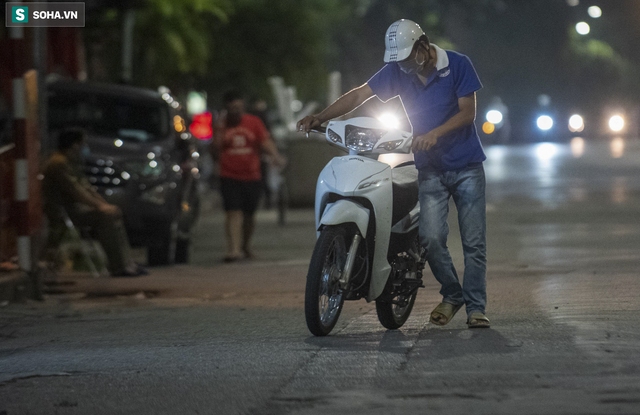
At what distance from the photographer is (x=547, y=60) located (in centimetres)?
8219

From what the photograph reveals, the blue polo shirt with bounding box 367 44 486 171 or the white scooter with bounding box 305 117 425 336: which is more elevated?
the blue polo shirt with bounding box 367 44 486 171

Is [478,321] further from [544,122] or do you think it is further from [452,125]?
[544,122]

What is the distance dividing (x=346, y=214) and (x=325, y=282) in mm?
391

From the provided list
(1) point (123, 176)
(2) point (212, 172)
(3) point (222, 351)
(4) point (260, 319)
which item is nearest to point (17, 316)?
(4) point (260, 319)

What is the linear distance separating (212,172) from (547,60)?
56.0 m

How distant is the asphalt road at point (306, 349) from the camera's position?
5.55 metres

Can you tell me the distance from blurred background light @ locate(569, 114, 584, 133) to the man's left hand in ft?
232

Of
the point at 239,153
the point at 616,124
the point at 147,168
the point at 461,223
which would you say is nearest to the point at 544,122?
the point at 616,124

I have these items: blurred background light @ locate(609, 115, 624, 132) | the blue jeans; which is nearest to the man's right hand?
the blue jeans

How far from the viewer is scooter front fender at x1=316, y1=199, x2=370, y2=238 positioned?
709 centimetres

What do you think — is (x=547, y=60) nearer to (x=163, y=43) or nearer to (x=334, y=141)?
(x=163, y=43)

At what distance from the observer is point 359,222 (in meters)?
7.20

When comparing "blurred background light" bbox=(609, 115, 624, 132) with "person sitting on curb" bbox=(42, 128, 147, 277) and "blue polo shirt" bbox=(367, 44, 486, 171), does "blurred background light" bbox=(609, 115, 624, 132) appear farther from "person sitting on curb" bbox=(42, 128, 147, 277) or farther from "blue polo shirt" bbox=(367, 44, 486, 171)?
"blue polo shirt" bbox=(367, 44, 486, 171)

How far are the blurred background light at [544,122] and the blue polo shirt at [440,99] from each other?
6753 cm
